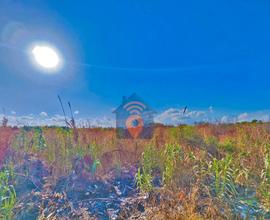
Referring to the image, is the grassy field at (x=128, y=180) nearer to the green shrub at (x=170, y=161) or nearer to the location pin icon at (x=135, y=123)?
the green shrub at (x=170, y=161)

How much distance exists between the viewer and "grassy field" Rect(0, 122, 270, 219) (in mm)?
2223

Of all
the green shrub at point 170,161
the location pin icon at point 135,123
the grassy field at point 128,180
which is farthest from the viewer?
the location pin icon at point 135,123

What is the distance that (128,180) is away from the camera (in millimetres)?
3182

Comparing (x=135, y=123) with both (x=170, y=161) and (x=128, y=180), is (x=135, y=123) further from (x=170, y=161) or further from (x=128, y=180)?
(x=170, y=161)

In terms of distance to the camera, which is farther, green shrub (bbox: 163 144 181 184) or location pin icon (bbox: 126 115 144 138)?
location pin icon (bbox: 126 115 144 138)

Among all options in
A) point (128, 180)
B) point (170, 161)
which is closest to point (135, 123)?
point (128, 180)

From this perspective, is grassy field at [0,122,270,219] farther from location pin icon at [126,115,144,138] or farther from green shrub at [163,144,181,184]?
location pin icon at [126,115,144,138]

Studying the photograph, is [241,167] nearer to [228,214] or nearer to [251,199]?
[251,199]

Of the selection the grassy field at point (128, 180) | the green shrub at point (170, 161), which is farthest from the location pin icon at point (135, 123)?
the green shrub at point (170, 161)

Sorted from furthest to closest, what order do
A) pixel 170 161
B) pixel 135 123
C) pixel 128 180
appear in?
pixel 135 123, pixel 128 180, pixel 170 161

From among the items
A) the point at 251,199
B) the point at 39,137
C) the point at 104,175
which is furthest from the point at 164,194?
the point at 39,137

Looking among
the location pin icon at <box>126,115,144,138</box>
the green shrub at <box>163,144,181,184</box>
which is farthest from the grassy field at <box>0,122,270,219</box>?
the location pin icon at <box>126,115,144,138</box>

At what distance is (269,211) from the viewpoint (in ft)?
6.93

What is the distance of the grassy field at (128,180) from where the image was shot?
2223mm
